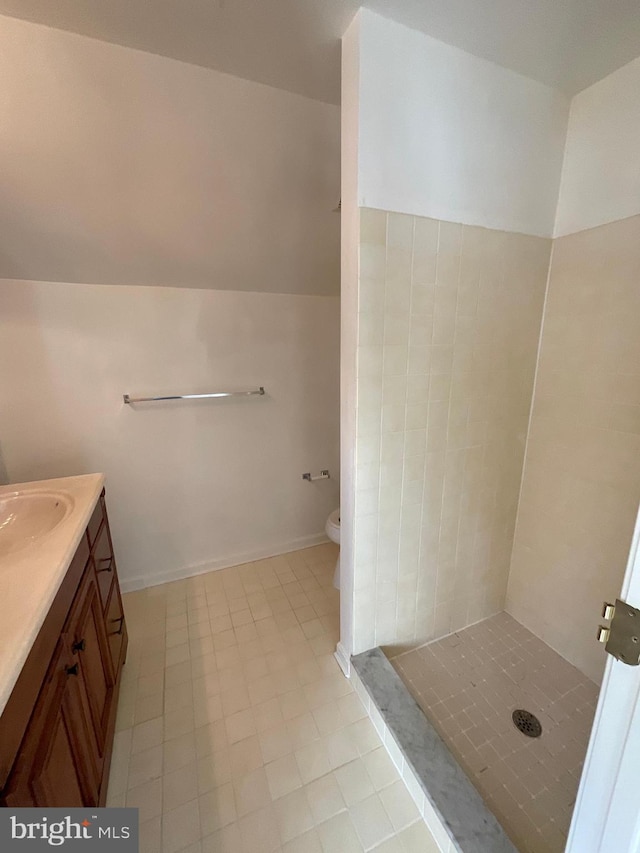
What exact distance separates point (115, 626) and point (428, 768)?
51.2 inches

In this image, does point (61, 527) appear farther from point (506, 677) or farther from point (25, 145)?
point (506, 677)

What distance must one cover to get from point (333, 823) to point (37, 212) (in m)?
2.43

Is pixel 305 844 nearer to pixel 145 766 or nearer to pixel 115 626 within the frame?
pixel 145 766

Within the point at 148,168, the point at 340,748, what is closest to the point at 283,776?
the point at 340,748

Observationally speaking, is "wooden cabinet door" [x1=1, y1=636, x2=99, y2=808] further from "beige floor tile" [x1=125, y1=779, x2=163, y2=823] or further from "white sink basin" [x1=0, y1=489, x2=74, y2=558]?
"white sink basin" [x1=0, y1=489, x2=74, y2=558]

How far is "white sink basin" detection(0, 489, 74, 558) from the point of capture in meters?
1.21

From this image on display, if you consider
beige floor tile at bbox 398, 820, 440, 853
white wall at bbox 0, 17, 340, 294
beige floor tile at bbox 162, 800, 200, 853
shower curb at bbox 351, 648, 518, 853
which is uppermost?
white wall at bbox 0, 17, 340, 294

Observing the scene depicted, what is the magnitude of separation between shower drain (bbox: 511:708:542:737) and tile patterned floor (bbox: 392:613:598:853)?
0.02 m

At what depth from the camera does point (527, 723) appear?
1.40 m

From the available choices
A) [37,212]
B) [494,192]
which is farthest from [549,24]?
[37,212]

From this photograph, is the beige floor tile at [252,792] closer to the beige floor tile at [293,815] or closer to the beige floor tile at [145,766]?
the beige floor tile at [293,815]

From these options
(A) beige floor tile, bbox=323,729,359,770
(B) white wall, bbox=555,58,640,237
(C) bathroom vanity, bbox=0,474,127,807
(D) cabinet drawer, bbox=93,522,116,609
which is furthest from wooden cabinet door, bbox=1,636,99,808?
(B) white wall, bbox=555,58,640,237

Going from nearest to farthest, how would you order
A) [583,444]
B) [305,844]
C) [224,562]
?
[305,844], [583,444], [224,562]

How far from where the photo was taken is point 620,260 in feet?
4.41
